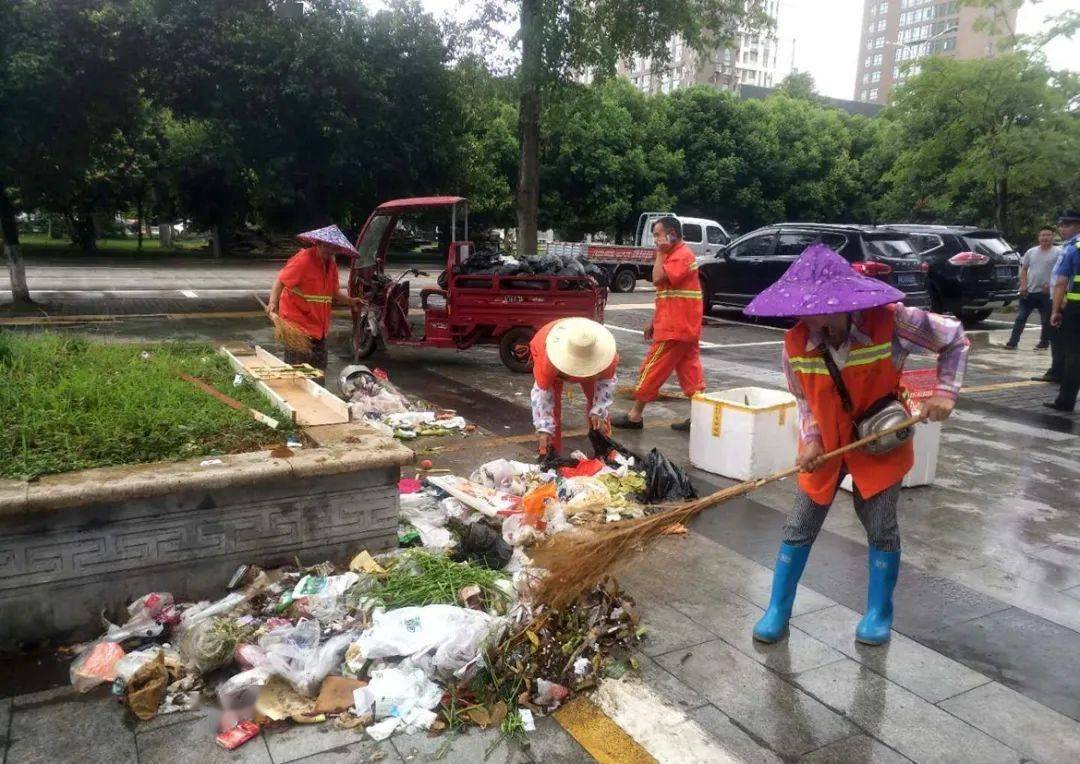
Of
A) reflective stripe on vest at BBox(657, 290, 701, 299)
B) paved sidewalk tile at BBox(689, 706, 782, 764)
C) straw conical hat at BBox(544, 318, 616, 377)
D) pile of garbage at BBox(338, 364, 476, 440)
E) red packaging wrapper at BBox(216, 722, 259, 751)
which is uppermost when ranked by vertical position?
reflective stripe on vest at BBox(657, 290, 701, 299)

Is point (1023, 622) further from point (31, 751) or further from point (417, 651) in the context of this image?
point (31, 751)

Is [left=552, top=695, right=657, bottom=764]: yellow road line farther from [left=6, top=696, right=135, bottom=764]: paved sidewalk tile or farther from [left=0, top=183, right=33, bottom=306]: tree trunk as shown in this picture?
[left=0, top=183, right=33, bottom=306]: tree trunk

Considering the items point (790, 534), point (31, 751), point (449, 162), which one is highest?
point (449, 162)

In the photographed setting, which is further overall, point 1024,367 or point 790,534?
point 1024,367

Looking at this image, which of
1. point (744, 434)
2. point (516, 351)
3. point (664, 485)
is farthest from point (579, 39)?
point (664, 485)

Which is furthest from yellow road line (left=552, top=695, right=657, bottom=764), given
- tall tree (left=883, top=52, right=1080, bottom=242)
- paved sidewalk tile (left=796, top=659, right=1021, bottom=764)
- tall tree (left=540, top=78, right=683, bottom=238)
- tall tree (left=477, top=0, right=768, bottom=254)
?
tall tree (left=540, top=78, right=683, bottom=238)

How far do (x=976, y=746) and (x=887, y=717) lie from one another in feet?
0.93

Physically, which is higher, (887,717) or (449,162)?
(449,162)

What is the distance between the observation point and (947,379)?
319 cm

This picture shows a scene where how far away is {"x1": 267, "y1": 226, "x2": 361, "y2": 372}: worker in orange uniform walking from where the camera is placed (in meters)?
6.37

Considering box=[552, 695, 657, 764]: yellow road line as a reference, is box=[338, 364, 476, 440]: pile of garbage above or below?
above

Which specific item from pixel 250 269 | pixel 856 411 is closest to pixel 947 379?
pixel 856 411

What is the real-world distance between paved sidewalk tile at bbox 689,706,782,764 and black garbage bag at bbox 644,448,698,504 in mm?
1999

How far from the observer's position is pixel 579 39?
1302 cm
